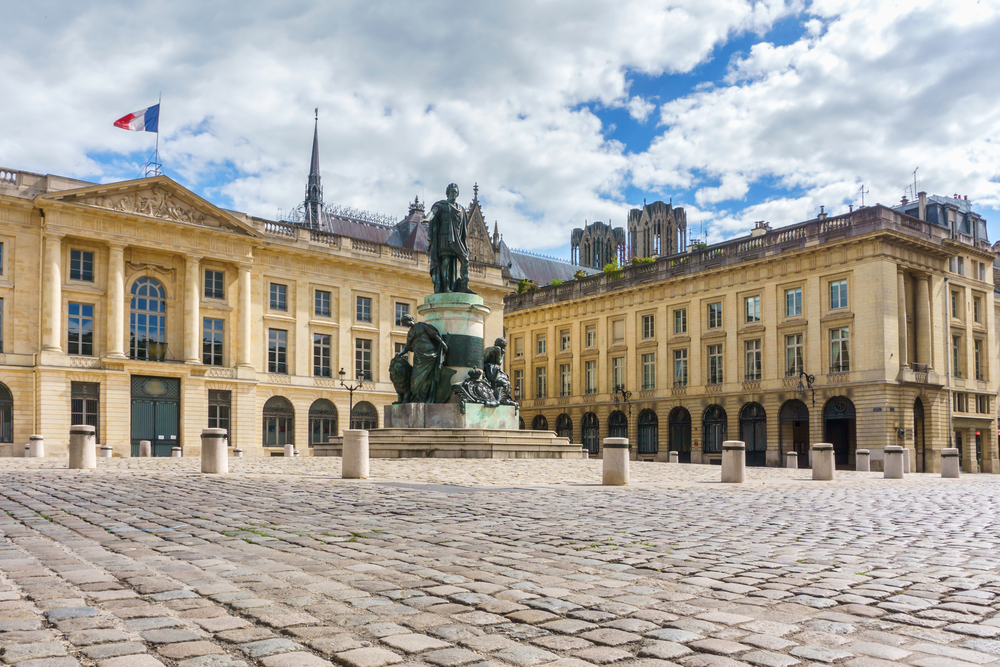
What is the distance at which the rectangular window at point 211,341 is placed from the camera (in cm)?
4509

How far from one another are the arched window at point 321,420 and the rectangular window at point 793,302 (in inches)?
1005

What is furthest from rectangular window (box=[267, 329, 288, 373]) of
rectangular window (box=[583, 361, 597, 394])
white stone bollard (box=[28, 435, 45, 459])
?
rectangular window (box=[583, 361, 597, 394])

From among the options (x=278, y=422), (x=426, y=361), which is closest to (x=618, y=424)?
(x=278, y=422)

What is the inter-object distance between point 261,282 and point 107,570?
43217 millimetres

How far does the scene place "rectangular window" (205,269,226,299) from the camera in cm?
4553

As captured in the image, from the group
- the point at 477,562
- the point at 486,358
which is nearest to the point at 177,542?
the point at 477,562

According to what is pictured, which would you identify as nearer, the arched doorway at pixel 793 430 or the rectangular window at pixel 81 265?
the rectangular window at pixel 81 265

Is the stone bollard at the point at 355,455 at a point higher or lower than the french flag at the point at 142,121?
lower

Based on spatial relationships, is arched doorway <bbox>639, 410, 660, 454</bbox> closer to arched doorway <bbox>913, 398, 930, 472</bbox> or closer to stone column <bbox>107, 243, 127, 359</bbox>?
arched doorway <bbox>913, 398, 930, 472</bbox>

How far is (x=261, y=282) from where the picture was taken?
47625 mm

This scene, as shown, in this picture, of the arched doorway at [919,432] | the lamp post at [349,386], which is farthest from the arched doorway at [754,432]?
the lamp post at [349,386]

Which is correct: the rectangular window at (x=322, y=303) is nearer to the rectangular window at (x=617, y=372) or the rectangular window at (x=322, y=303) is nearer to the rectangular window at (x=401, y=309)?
the rectangular window at (x=401, y=309)

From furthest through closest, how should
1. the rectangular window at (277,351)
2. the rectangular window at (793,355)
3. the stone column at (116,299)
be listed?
1. the rectangular window at (277,351)
2. the rectangular window at (793,355)
3. the stone column at (116,299)

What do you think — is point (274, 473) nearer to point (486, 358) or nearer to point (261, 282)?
point (486, 358)
